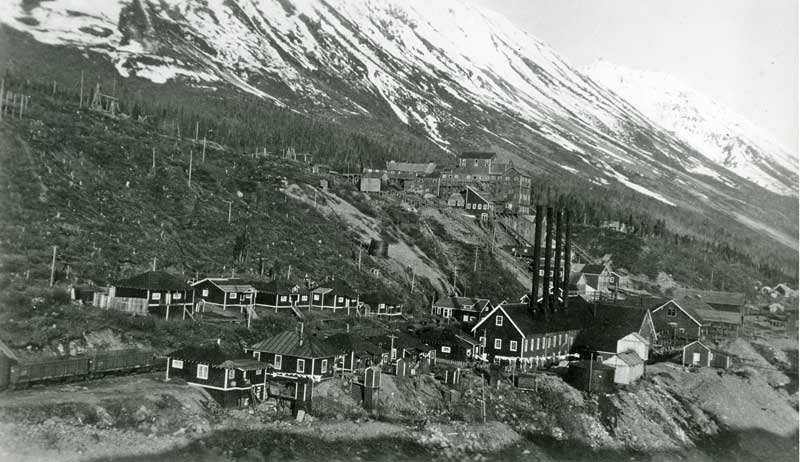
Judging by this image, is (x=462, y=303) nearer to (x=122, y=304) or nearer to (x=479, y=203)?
(x=122, y=304)

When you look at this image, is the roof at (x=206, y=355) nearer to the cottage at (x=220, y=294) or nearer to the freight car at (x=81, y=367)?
the freight car at (x=81, y=367)

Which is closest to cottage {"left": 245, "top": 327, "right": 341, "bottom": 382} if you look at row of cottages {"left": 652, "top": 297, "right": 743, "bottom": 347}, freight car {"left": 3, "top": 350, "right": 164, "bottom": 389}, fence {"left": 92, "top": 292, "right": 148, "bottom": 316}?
freight car {"left": 3, "top": 350, "right": 164, "bottom": 389}

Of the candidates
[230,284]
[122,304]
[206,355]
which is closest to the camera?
[206,355]

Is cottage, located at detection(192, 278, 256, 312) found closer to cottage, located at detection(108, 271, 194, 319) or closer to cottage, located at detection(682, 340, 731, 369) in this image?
cottage, located at detection(108, 271, 194, 319)

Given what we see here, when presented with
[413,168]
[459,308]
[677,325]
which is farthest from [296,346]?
[413,168]

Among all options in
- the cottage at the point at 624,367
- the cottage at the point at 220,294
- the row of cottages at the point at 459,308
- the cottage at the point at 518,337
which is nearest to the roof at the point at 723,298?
the row of cottages at the point at 459,308

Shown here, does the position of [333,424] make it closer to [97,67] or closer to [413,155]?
[413,155]
